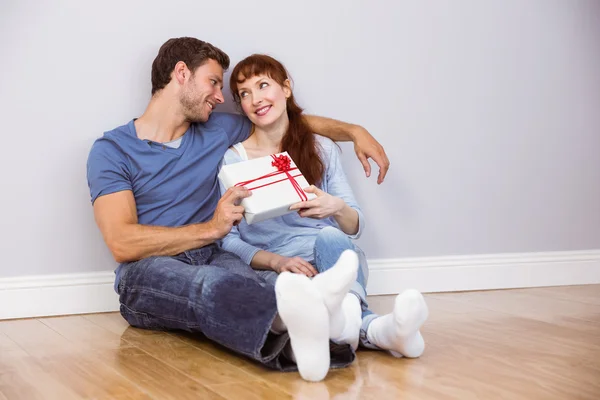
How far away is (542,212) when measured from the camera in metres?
2.99

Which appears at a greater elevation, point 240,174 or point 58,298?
point 240,174

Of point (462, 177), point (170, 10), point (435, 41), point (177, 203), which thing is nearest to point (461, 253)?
point (462, 177)

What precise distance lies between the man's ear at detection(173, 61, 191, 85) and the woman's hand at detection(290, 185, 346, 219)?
1.94 ft

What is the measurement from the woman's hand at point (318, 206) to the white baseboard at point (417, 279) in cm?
75

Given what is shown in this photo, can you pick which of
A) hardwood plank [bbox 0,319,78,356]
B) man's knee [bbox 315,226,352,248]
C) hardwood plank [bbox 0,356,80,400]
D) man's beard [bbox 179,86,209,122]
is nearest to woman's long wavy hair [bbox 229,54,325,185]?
man's beard [bbox 179,86,209,122]

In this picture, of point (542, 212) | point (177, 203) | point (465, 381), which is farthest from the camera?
point (542, 212)

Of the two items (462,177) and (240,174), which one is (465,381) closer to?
(240,174)

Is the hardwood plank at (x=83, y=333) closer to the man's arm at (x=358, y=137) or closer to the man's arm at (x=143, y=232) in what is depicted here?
the man's arm at (x=143, y=232)

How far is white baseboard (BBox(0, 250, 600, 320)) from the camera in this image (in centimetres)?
232

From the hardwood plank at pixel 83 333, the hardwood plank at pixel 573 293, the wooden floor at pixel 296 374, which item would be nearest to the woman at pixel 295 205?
the wooden floor at pixel 296 374

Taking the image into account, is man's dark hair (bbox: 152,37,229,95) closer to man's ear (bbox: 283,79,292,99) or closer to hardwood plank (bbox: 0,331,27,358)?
man's ear (bbox: 283,79,292,99)

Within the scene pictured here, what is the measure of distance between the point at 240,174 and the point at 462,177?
3.82 feet

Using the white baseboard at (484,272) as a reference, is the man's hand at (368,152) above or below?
above

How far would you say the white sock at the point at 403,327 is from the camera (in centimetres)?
156
